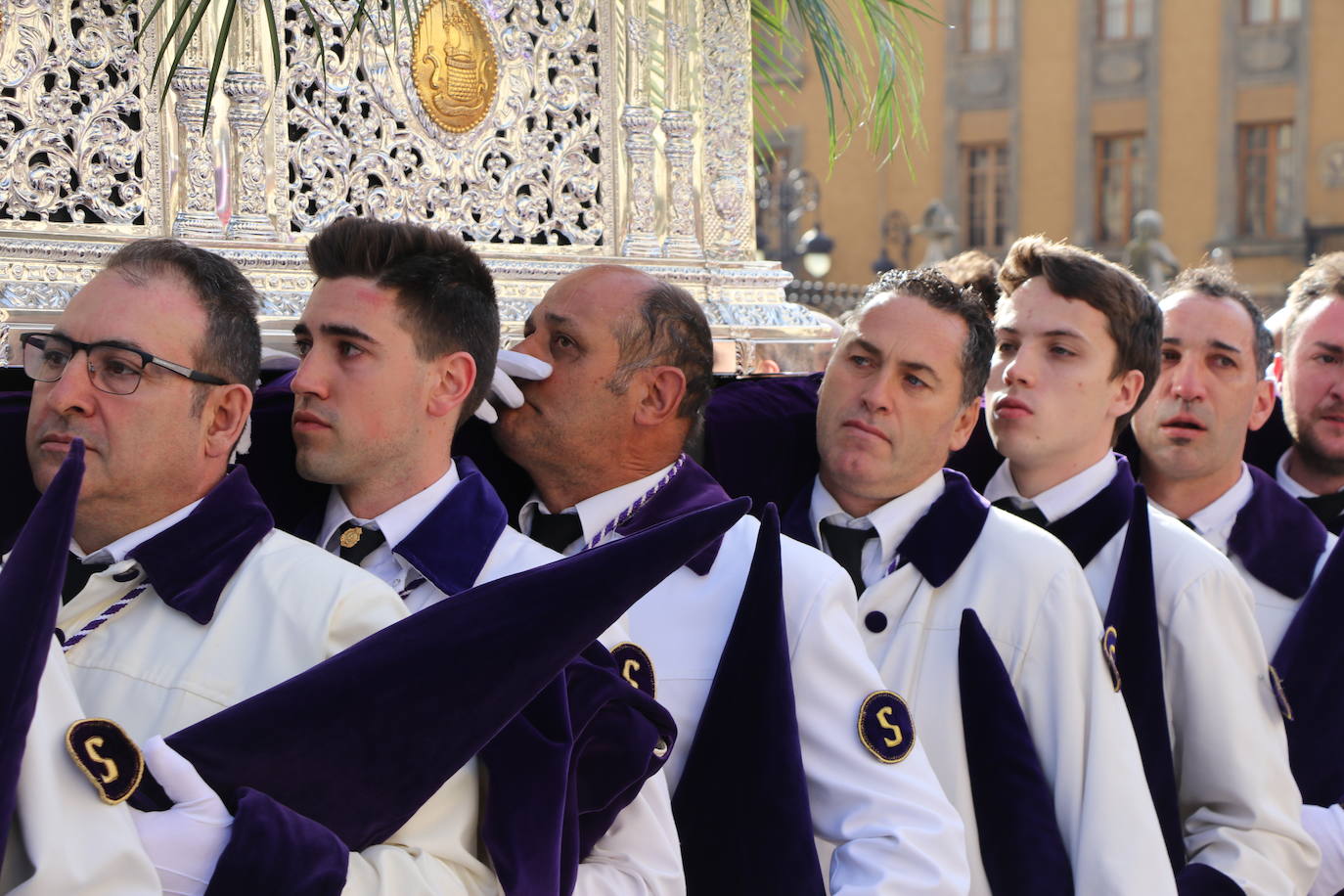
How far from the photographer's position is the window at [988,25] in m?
25.8

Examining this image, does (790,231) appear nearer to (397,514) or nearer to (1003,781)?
(1003,781)

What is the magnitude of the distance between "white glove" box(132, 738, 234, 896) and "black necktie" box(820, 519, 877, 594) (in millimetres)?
1493

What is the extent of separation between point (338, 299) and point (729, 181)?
135 cm

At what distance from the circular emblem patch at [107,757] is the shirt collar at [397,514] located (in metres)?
0.85

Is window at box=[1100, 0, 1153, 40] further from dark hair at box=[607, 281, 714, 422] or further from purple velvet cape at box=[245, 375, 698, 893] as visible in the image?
purple velvet cape at box=[245, 375, 698, 893]

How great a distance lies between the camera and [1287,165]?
24172 millimetres

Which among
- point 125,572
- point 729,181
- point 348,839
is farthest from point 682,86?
point 348,839

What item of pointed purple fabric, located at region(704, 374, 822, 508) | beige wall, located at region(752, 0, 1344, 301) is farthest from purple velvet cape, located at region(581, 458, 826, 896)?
beige wall, located at region(752, 0, 1344, 301)

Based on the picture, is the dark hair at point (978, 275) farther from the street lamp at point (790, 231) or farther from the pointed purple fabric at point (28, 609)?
the street lamp at point (790, 231)

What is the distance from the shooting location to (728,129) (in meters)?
3.82

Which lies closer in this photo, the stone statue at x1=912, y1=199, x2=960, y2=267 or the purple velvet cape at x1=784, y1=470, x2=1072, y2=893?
the purple velvet cape at x1=784, y1=470, x2=1072, y2=893

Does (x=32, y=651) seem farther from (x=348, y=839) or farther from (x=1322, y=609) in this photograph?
(x=1322, y=609)

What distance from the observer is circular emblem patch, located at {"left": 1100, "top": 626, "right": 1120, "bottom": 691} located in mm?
2895

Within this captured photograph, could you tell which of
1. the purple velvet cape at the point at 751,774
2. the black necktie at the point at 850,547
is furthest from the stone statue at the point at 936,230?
the purple velvet cape at the point at 751,774
